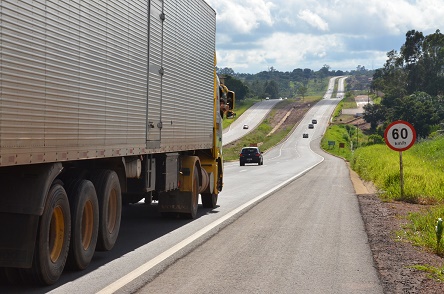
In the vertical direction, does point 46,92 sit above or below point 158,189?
above

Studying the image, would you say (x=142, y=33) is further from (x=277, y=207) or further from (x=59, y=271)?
(x=277, y=207)

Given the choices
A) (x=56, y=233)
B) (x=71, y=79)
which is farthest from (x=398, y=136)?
(x=56, y=233)

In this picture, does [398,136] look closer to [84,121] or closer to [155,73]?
[155,73]

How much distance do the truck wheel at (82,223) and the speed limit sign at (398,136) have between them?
12.5 meters

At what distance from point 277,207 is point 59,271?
10606 mm

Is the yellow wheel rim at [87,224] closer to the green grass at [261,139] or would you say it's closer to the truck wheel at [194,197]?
the truck wheel at [194,197]

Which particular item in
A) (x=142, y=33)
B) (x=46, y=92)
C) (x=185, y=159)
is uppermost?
(x=142, y=33)

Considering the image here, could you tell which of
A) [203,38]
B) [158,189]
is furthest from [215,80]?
[158,189]

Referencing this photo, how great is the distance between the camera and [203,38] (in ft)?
52.1

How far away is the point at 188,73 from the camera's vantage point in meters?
14.4

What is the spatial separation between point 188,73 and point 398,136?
26.5 feet

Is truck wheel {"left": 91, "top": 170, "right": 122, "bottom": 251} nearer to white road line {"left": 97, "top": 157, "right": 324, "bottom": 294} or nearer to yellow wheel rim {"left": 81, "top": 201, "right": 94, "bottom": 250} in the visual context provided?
yellow wheel rim {"left": 81, "top": 201, "right": 94, "bottom": 250}

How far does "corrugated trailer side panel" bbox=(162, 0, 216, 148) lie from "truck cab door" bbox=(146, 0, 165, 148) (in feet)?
1.08

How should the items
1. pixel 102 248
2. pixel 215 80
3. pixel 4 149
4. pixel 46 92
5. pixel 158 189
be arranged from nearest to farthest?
pixel 4 149 < pixel 46 92 < pixel 102 248 < pixel 158 189 < pixel 215 80
